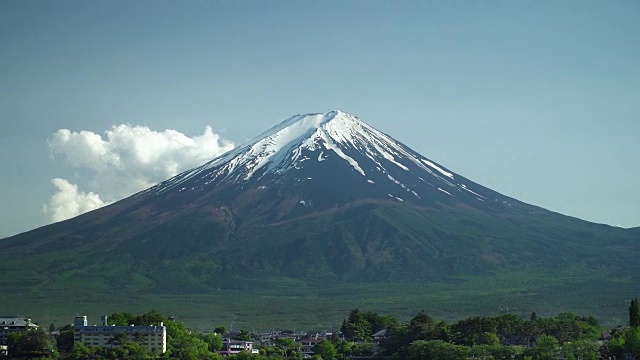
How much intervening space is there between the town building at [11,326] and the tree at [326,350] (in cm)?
1852

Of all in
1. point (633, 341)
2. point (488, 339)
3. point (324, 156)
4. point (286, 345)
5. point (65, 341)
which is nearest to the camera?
point (633, 341)

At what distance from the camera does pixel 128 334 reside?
79.8 m

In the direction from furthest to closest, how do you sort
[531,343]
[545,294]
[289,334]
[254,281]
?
[254,281], [545,294], [289,334], [531,343]

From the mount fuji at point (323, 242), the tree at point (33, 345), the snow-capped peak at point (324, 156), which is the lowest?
the tree at point (33, 345)

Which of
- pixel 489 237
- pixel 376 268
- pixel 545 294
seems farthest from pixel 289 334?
pixel 489 237

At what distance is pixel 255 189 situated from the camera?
166m

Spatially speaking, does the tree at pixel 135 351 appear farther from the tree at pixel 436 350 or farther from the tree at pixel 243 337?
the tree at pixel 243 337

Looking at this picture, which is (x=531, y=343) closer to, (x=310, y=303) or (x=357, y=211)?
(x=310, y=303)

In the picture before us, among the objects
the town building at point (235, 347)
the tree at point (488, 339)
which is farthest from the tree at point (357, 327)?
the tree at point (488, 339)

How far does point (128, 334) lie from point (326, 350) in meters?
13.6

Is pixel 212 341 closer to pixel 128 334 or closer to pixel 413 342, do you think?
pixel 128 334

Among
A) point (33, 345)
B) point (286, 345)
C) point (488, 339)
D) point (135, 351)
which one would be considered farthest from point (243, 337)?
point (33, 345)

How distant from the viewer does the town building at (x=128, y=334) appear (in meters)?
78.3

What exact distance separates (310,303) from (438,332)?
42.1 meters
